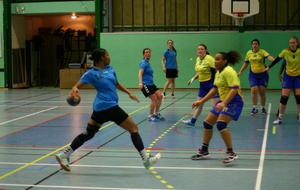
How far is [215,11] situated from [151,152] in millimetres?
14457

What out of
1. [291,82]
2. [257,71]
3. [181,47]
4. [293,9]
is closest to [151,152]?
[291,82]

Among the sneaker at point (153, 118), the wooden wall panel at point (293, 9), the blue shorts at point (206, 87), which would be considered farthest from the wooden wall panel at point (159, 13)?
the blue shorts at point (206, 87)

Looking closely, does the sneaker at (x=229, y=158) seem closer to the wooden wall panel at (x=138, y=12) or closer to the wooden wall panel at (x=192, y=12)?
the wooden wall panel at (x=192, y=12)

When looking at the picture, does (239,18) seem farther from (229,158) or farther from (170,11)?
(229,158)

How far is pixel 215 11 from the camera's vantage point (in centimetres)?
2227

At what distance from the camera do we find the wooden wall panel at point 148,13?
897 inches

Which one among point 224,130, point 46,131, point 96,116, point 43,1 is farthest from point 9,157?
point 43,1

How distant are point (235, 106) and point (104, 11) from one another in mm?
16132

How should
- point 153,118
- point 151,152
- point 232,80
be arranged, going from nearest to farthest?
point 232,80 < point 151,152 < point 153,118

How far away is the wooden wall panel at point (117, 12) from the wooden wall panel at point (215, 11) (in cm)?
418

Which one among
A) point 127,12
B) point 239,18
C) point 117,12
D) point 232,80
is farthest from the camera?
point 117,12

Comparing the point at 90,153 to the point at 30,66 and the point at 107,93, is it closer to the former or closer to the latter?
the point at 107,93

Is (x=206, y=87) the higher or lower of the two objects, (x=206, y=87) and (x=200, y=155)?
the higher

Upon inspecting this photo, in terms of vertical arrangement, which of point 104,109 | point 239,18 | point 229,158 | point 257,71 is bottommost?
point 229,158
